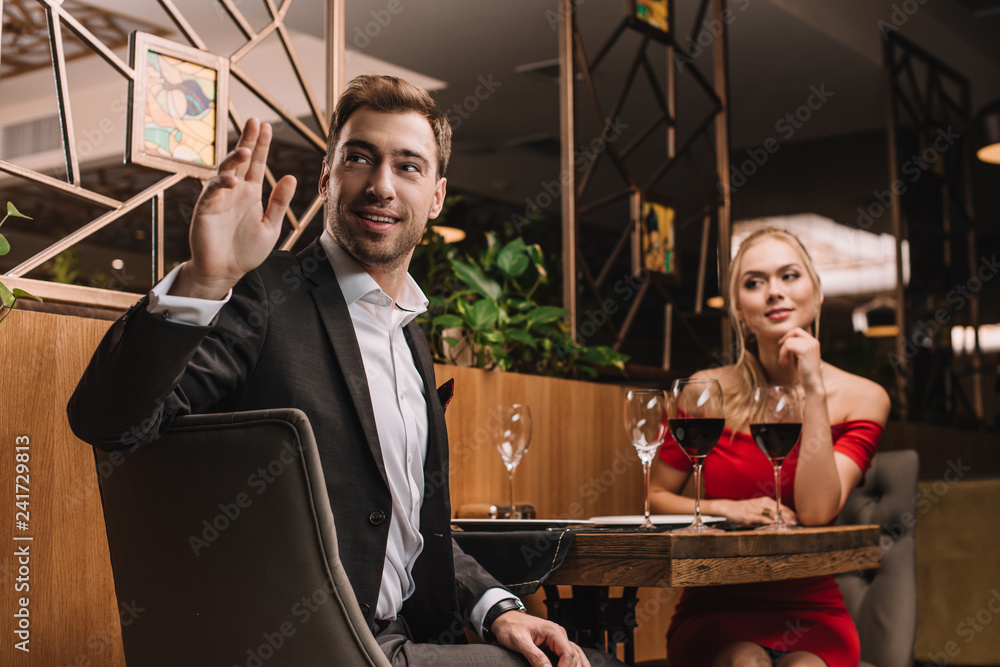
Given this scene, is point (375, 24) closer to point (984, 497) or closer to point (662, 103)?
point (662, 103)

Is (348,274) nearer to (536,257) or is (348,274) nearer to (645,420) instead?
(645,420)

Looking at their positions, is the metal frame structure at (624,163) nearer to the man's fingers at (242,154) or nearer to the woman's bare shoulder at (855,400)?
the woman's bare shoulder at (855,400)

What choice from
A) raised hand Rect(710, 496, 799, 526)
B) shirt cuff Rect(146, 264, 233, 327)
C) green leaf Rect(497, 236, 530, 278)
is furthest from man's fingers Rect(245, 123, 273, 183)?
green leaf Rect(497, 236, 530, 278)

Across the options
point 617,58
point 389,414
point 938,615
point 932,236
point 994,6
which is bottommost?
point 938,615

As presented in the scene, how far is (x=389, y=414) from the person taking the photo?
4.02ft

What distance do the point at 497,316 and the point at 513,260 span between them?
0.21m

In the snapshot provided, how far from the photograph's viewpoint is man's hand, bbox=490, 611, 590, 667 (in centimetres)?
113

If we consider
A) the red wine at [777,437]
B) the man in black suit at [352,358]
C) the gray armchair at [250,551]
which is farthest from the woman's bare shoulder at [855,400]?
the gray armchair at [250,551]

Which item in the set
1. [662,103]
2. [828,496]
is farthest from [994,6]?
[828,496]

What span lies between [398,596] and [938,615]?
82.7 inches

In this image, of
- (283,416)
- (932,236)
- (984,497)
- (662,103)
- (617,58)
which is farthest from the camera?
(932,236)

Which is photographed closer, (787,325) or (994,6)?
(787,325)

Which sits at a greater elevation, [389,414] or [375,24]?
[375,24]

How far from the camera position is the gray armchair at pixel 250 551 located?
0.81 m
